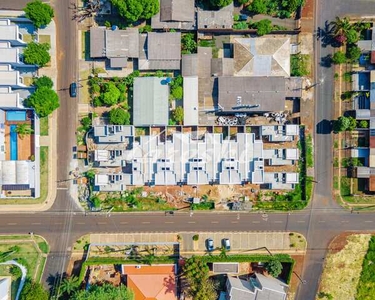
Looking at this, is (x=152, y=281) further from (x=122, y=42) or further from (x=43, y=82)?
(x=122, y=42)

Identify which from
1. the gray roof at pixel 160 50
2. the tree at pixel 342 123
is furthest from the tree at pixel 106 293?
the tree at pixel 342 123

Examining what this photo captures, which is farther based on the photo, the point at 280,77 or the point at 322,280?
the point at 322,280

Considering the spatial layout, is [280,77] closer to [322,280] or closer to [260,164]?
[260,164]

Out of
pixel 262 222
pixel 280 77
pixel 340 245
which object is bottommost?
pixel 340 245

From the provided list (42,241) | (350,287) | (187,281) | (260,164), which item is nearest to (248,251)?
(187,281)

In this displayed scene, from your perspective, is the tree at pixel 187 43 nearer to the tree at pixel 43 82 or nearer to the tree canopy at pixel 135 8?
the tree canopy at pixel 135 8

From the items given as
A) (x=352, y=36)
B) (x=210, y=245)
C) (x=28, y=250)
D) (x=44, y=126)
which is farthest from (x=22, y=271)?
(x=352, y=36)

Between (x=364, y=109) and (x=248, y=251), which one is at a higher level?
(x=364, y=109)
